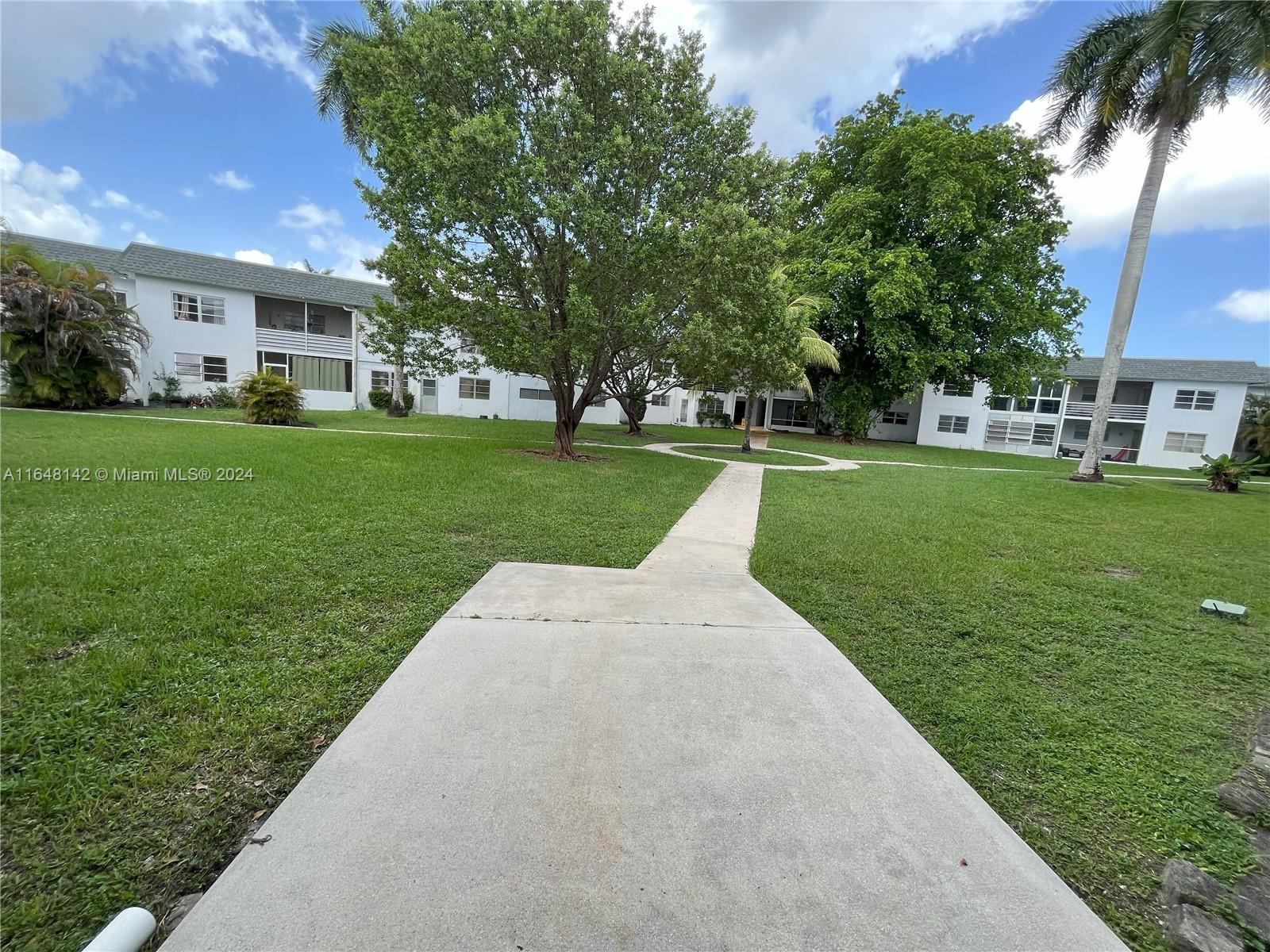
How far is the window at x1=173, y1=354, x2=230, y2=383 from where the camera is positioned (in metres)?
22.5

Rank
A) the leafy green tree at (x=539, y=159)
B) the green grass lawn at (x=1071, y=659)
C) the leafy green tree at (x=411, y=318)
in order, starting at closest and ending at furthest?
the green grass lawn at (x=1071, y=659)
the leafy green tree at (x=539, y=159)
the leafy green tree at (x=411, y=318)

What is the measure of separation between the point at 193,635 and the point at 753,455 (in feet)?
52.9

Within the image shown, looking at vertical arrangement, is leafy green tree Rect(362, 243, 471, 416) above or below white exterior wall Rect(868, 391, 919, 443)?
above

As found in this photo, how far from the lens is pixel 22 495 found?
19.4ft

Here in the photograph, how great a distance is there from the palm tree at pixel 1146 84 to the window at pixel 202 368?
3080cm

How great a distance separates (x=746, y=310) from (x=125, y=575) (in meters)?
10.2

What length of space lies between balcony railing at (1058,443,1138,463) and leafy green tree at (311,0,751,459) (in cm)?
3431

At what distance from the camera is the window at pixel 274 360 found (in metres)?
24.1

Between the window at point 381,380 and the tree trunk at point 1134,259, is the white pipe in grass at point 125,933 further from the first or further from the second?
the window at point 381,380

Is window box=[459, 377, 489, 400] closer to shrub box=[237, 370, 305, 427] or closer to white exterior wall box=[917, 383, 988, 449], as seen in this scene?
shrub box=[237, 370, 305, 427]

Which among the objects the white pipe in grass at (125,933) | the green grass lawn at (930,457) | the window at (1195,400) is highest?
the window at (1195,400)

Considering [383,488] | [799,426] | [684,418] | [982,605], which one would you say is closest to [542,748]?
[982,605]

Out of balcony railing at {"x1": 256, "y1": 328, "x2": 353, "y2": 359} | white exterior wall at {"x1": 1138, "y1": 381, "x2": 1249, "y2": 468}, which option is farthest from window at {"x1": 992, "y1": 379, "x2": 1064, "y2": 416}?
balcony railing at {"x1": 256, "y1": 328, "x2": 353, "y2": 359}

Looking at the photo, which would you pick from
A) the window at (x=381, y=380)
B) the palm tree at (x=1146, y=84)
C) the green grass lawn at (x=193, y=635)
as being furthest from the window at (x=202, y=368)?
the palm tree at (x=1146, y=84)
